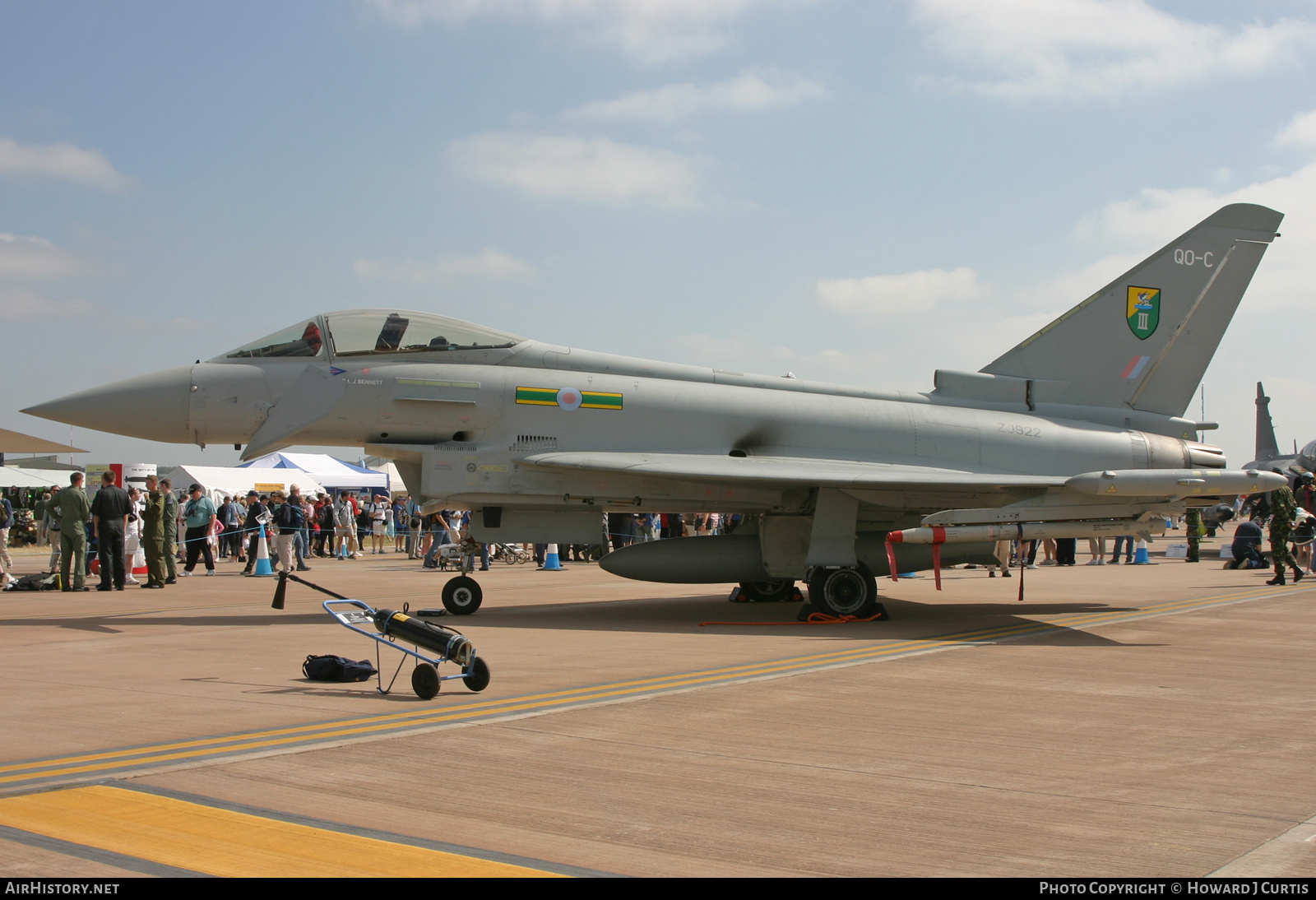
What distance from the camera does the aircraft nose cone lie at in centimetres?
1176

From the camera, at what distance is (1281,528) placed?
1750 cm

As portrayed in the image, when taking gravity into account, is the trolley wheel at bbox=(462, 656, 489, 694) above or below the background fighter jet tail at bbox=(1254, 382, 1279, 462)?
below

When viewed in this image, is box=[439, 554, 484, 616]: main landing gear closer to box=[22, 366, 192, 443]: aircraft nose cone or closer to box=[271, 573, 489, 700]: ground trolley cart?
box=[22, 366, 192, 443]: aircraft nose cone

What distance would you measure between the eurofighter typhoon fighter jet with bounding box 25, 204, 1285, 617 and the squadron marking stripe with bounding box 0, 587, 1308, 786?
2.12 metres

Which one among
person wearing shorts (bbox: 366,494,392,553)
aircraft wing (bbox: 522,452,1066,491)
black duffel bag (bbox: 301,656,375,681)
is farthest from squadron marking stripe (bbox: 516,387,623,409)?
person wearing shorts (bbox: 366,494,392,553)

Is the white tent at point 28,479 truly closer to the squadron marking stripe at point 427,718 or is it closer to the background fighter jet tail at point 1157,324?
the background fighter jet tail at point 1157,324

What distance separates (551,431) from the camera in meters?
12.6

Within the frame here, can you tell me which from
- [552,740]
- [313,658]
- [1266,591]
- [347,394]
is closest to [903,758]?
[552,740]

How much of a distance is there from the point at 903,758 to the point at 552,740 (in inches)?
76.1

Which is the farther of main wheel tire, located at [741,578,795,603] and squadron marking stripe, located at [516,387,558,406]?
main wheel tire, located at [741,578,795,603]

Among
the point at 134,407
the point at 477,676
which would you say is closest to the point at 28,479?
the point at 134,407

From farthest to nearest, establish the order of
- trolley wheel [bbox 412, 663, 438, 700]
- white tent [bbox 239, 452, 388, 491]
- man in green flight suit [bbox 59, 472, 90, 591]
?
white tent [bbox 239, 452, 388, 491]
man in green flight suit [bbox 59, 472, 90, 591]
trolley wheel [bbox 412, 663, 438, 700]

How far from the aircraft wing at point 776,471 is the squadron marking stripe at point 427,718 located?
1.85m

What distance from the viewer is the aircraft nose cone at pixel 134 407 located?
11.8 meters
